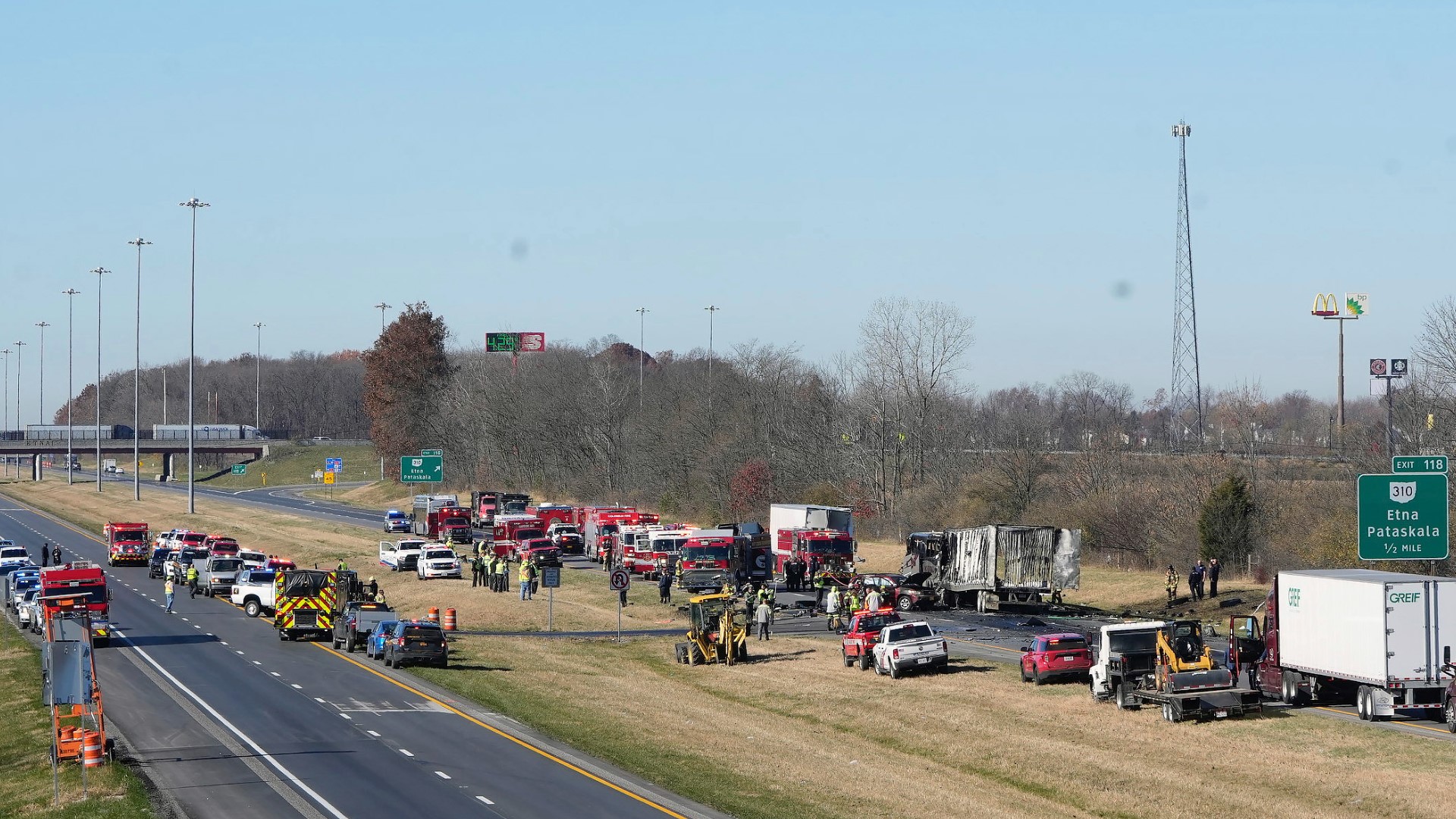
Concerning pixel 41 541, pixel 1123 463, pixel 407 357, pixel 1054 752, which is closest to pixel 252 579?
pixel 1054 752

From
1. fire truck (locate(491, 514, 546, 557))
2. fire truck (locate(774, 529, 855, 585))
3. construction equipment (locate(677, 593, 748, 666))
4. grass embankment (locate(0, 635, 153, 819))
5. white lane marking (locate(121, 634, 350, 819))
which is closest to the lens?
grass embankment (locate(0, 635, 153, 819))

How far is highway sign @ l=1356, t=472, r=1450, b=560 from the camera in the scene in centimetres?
3816

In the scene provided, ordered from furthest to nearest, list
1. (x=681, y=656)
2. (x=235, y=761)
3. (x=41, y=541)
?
(x=41, y=541)
(x=681, y=656)
(x=235, y=761)

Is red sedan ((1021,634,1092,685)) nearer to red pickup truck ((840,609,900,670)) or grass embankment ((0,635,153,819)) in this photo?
red pickup truck ((840,609,900,670))

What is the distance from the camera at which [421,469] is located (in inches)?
4341

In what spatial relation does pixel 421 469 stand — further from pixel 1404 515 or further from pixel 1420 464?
pixel 1420 464

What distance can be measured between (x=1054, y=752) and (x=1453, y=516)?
93.1ft

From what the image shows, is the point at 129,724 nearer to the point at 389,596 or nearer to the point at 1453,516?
the point at 389,596

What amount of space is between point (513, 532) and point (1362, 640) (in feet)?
181

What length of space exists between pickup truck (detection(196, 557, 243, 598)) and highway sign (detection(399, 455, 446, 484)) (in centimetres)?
4222

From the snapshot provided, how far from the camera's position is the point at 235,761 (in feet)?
95.0

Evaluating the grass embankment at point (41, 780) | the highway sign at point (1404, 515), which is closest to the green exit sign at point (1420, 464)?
the highway sign at point (1404, 515)

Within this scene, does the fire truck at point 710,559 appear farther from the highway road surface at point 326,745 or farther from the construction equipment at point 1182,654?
the construction equipment at point 1182,654

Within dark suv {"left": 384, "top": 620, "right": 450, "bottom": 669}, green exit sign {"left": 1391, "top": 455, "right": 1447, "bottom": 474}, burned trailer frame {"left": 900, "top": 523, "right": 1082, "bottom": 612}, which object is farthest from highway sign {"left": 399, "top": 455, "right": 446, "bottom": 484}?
green exit sign {"left": 1391, "top": 455, "right": 1447, "bottom": 474}
